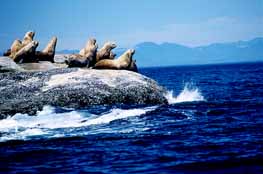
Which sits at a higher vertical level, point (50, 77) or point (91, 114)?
point (50, 77)

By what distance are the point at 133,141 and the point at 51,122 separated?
6.07m

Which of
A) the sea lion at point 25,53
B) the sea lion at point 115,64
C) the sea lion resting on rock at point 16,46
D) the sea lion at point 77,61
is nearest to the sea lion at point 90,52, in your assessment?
the sea lion at point 77,61

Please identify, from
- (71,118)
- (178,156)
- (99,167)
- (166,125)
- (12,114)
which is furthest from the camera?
(12,114)

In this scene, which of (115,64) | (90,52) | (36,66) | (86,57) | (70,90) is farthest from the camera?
(90,52)

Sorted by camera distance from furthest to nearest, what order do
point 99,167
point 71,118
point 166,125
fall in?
point 71,118 < point 166,125 < point 99,167

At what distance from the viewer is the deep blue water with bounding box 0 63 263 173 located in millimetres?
11414

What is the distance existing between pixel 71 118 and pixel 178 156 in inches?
343

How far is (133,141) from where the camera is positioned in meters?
14.4

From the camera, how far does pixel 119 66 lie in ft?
96.5

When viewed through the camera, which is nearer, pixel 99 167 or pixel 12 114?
pixel 99 167

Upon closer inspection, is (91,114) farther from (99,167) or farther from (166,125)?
(99,167)

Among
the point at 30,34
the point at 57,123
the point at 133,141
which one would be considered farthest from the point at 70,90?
the point at 30,34


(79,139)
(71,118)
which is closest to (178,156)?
(79,139)

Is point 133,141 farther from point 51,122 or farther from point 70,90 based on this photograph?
point 70,90
